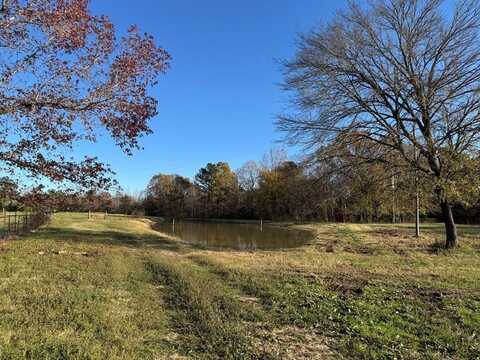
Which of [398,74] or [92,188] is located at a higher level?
[398,74]

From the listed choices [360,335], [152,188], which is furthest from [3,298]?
[152,188]

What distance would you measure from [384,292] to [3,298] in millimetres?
6575

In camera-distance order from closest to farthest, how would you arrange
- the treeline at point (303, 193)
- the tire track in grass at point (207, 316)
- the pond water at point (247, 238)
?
the tire track in grass at point (207, 316), the treeline at point (303, 193), the pond water at point (247, 238)

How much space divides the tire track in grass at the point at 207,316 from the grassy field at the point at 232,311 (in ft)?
0.05

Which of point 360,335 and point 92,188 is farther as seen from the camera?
point 92,188

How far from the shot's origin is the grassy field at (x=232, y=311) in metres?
4.50

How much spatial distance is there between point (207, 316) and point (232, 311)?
0.48 m

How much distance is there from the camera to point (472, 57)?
1419 cm

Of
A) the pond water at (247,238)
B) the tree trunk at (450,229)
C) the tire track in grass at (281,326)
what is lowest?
the pond water at (247,238)

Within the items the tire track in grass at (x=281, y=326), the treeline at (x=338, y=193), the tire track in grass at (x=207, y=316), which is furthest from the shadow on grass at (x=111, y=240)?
the tire track in grass at (x=281, y=326)

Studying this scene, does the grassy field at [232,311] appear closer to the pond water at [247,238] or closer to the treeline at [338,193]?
the treeline at [338,193]

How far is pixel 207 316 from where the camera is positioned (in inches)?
224

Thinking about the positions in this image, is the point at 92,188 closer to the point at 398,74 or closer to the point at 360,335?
the point at 360,335

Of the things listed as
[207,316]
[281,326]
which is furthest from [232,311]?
[281,326]
